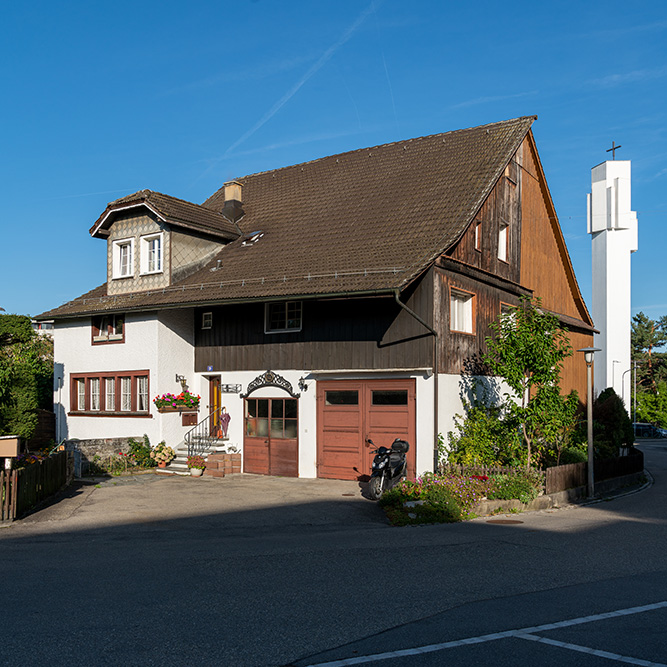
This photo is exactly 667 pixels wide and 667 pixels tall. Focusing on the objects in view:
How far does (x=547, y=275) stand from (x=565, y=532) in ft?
51.1

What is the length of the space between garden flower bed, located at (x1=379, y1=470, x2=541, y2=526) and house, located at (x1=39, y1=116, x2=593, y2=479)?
2563 millimetres

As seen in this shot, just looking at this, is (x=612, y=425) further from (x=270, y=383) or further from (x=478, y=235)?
(x=270, y=383)

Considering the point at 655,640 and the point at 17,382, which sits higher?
the point at 17,382

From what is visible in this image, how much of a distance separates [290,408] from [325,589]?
39.9ft

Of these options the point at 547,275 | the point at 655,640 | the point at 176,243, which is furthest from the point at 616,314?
the point at 655,640

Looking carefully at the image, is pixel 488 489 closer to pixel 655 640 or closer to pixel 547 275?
pixel 655 640

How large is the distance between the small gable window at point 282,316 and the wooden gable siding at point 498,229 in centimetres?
459

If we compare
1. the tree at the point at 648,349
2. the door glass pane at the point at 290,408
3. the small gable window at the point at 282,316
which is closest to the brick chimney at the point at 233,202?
the small gable window at the point at 282,316

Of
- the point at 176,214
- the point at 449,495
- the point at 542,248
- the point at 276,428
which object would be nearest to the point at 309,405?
the point at 276,428

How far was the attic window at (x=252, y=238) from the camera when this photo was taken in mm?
23339

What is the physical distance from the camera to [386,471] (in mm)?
15938

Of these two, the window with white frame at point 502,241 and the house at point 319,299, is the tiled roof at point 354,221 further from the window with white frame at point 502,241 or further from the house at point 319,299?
the window with white frame at point 502,241

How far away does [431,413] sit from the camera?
56.9 ft

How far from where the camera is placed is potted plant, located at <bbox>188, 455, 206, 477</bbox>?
20.5 meters
